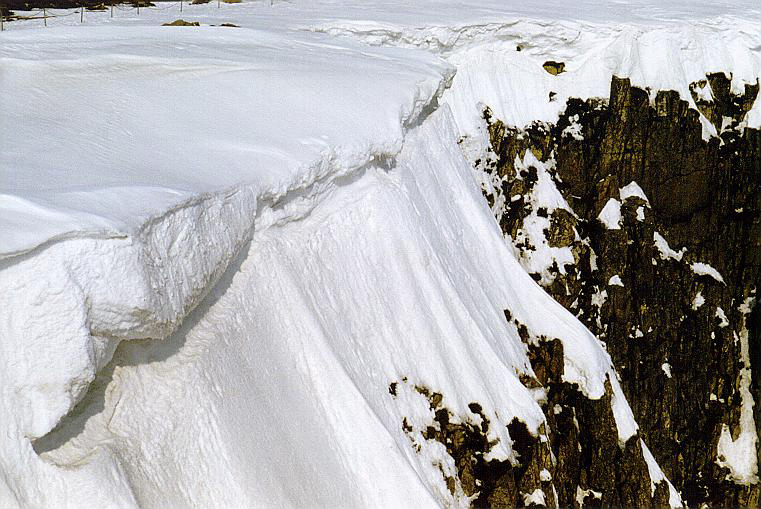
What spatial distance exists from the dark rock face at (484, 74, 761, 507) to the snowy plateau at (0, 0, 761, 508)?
9 cm

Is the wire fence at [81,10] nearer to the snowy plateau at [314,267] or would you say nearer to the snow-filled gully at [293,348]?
the snowy plateau at [314,267]

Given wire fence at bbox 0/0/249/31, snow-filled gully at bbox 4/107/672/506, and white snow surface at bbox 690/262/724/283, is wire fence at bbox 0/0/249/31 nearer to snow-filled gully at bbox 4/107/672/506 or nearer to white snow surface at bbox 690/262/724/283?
snow-filled gully at bbox 4/107/672/506

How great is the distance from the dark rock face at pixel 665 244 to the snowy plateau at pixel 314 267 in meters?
0.09

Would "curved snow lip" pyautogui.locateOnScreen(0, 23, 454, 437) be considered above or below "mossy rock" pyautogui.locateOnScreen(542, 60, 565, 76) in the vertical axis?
below

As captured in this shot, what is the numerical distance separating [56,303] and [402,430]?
321 cm

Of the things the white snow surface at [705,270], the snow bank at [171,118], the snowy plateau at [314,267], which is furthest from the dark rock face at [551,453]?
the white snow surface at [705,270]

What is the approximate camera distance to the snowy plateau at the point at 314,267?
3.41 meters

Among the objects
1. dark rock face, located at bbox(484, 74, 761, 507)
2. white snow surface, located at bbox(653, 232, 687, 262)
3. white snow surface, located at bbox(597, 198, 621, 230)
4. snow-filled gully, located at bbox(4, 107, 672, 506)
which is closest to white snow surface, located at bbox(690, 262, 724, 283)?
dark rock face, located at bbox(484, 74, 761, 507)

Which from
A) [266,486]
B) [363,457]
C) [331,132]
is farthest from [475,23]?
[266,486]

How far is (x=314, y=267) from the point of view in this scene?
225 inches

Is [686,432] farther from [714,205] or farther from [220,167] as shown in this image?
[220,167]

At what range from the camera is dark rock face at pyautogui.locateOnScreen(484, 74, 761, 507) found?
12.3 metres

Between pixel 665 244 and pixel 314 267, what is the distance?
9.24m

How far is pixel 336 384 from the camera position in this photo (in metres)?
5.27
